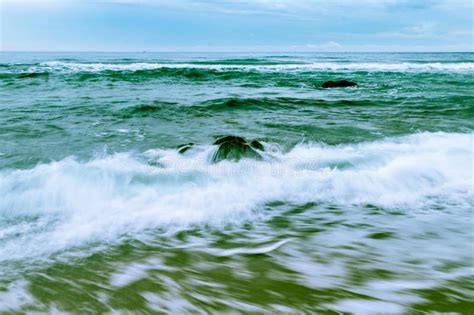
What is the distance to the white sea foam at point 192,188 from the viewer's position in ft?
11.2

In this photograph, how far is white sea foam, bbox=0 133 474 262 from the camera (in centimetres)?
342

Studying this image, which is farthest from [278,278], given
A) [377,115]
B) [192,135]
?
[377,115]

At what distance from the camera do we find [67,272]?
8.59 feet

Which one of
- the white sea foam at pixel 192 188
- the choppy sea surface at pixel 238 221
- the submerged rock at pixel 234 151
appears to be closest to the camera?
the choppy sea surface at pixel 238 221

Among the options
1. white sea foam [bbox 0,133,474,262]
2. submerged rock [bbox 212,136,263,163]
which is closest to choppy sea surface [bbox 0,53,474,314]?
white sea foam [bbox 0,133,474,262]

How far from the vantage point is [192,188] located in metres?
4.48

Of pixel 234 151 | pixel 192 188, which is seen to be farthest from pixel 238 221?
pixel 234 151

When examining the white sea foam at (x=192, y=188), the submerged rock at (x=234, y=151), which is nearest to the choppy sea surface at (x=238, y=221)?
the white sea foam at (x=192, y=188)

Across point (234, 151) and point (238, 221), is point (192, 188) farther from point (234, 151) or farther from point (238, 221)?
point (234, 151)

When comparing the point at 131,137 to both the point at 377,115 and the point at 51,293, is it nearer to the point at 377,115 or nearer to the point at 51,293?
the point at 51,293

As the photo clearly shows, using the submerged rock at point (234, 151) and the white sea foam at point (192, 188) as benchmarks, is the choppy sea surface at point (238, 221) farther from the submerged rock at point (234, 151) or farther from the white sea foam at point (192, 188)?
the submerged rock at point (234, 151)

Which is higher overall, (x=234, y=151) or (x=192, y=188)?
(x=234, y=151)

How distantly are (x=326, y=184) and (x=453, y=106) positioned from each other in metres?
7.75

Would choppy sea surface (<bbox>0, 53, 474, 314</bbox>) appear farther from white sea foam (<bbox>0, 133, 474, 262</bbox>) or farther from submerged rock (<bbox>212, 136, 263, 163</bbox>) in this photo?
submerged rock (<bbox>212, 136, 263, 163</bbox>)
